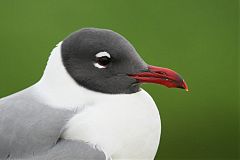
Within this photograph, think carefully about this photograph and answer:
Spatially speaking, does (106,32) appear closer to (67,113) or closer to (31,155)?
(67,113)

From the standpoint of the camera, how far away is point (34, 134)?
2080mm

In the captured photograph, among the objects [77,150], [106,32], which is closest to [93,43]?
[106,32]

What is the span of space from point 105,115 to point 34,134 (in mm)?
231

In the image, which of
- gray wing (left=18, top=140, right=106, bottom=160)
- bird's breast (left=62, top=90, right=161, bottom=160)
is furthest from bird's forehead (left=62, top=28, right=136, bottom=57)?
gray wing (left=18, top=140, right=106, bottom=160)

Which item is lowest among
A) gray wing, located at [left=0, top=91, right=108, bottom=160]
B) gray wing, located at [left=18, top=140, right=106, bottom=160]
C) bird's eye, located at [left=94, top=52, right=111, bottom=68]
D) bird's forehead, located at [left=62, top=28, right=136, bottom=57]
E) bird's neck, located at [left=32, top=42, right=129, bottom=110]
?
gray wing, located at [left=18, top=140, right=106, bottom=160]

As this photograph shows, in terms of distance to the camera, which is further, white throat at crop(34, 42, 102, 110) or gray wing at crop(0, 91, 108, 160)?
Result: white throat at crop(34, 42, 102, 110)

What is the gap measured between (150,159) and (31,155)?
40cm

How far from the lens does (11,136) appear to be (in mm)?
2096

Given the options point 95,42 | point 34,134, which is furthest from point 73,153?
point 95,42

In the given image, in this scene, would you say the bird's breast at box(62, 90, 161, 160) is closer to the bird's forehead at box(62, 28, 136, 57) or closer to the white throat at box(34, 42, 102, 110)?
the white throat at box(34, 42, 102, 110)

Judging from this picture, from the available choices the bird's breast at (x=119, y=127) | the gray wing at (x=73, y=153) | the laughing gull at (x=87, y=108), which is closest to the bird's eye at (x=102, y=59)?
the laughing gull at (x=87, y=108)

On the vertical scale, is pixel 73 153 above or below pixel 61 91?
below

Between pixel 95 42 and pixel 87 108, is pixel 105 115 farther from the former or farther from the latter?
pixel 95 42

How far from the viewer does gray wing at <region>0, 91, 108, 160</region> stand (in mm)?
2076
